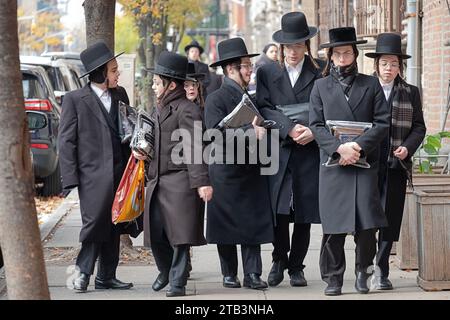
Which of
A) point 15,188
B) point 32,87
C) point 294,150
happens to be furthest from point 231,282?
point 32,87

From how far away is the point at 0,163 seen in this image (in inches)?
248

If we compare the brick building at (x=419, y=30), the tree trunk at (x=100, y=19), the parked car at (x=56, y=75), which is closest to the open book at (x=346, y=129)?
the tree trunk at (x=100, y=19)

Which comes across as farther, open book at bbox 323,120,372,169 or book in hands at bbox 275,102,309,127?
book in hands at bbox 275,102,309,127

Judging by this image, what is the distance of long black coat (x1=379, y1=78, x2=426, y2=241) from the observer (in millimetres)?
9352

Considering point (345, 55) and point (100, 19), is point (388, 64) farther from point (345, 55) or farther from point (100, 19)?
point (100, 19)

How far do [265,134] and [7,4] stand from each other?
144 inches

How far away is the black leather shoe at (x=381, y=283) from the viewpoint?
9.38 metres

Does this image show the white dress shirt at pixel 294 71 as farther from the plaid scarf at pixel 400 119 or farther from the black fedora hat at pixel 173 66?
the black fedora hat at pixel 173 66

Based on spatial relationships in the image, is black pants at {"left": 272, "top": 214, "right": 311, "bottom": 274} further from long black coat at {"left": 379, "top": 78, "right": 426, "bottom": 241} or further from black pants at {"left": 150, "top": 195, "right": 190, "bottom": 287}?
black pants at {"left": 150, "top": 195, "right": 190, "bottom": 287}

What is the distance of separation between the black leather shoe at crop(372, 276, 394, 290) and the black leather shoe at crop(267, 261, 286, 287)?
75 cm

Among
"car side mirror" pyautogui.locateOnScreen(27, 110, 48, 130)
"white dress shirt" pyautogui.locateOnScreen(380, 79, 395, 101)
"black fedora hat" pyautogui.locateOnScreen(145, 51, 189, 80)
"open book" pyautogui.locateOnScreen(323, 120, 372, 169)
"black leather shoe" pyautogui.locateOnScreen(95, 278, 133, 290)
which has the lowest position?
"black leather shoe" pyautogui.locateOnScreen(95, 278, 133, 290)

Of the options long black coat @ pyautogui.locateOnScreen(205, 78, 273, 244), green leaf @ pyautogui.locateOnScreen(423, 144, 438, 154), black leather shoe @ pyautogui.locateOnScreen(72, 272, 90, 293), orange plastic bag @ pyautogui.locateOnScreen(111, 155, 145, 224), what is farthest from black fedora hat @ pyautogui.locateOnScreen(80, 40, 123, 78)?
green leaf @ pyautogui.locateOnScreen(423, 144, 438, 154)

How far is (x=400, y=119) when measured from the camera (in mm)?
9391
